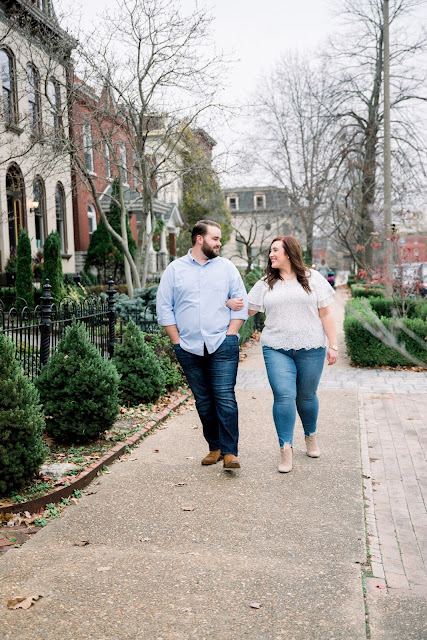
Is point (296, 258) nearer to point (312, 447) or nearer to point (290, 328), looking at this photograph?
point (290, 328)

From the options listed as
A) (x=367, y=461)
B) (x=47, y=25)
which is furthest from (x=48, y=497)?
(x=47, y=25)

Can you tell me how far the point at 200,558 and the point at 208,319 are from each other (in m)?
1.87

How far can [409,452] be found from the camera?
5.89 meters

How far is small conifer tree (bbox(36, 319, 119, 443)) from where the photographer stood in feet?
18.8

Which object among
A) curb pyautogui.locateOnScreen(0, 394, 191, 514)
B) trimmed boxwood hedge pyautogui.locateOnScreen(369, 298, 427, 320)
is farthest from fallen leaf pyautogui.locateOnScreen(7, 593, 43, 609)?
trimmed boxwood hedge pyautogui.locateOnScreen(369, 298, 427, 320)

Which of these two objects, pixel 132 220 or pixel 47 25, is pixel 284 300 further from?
pixel 132 220

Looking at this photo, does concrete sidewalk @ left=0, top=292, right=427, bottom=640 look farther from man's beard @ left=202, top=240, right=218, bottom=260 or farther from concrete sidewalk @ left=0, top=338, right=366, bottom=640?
man's beard @ left=202, top=240, right=218, bottom=260

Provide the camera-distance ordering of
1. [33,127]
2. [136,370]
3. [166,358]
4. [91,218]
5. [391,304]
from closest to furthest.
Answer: [136,370] → [166,358] → [391,304] → [33,127] → [91,218]

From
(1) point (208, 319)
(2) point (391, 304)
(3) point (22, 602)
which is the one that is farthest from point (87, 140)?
(3) point (22, 602)

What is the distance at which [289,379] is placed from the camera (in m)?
5.11

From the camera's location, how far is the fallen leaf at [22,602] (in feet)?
10.2

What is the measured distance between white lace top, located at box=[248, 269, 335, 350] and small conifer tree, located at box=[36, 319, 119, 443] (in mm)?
1600

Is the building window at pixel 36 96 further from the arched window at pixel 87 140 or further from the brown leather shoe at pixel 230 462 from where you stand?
the brown leather shoe at pixel 230 462

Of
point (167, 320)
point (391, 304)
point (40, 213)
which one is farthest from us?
point (40, 213)
